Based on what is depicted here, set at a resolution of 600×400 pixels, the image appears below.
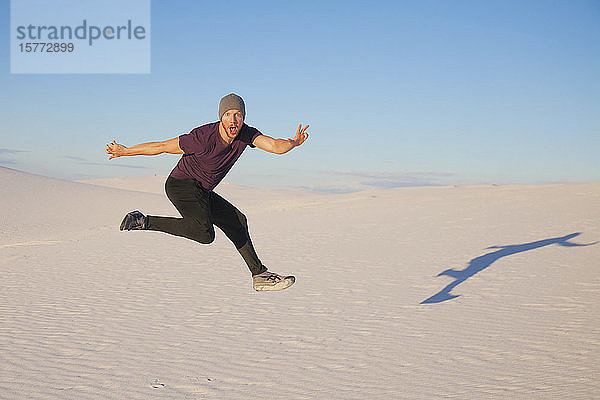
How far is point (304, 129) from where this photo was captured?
5.36 metres

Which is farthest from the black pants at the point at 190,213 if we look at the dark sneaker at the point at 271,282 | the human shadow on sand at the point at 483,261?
the human shadow on sand at the point at 483,261

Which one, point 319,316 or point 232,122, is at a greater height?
point 232,122

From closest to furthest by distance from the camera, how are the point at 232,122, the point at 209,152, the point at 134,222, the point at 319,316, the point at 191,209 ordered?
the point at 232,122 < the point at 209,152 < the point at 191,209 < the point at 134,222 < the point at 319,316

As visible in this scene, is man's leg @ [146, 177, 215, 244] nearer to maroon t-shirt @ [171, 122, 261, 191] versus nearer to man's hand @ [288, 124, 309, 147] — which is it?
maroon t-shirt @ [171, 122, 261, 191]

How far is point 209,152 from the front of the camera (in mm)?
5340

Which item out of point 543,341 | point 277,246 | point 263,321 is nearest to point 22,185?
point 277,246

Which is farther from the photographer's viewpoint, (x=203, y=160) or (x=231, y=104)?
(x=203, y=160)

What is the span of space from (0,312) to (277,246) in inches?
382

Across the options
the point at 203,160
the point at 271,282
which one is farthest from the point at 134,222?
the point at 271,282

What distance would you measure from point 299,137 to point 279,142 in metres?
0.19

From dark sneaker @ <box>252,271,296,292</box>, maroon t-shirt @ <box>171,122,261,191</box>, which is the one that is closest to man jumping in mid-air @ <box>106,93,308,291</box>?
maroon t-shirt @ <box>171,122,261,191</box>

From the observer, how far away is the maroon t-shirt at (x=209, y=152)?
529 cm

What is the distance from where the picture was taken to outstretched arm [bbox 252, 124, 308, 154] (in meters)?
5.23

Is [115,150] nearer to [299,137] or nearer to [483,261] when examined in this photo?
[299,137]
